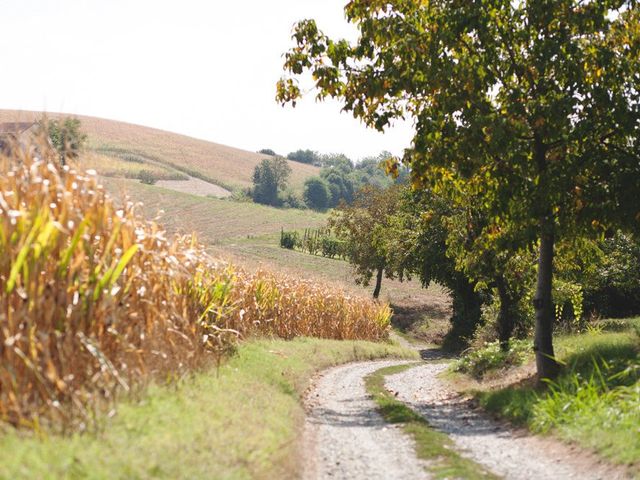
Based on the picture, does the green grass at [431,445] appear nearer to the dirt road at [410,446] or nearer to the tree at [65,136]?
the dirt road at [410,446]

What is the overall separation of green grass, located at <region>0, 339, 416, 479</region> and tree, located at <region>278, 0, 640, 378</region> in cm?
659

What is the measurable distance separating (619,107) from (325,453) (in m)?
9.36

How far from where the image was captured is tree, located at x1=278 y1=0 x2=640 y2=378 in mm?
15695

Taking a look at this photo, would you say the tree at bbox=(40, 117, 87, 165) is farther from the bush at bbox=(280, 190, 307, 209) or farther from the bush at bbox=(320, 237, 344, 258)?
the bush at bbox=(280, 190, 307, 209)

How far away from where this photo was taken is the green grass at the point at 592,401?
11.2 m

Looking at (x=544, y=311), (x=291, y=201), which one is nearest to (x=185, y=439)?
(x=544, y=311)

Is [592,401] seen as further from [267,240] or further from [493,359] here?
[267,240]

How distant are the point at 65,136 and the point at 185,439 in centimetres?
498

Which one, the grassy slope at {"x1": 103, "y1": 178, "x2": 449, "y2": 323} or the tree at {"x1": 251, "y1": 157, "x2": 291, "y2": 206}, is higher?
the tree at {"x1": 251, "y1": 157, "x2": 291, "y2": 206}

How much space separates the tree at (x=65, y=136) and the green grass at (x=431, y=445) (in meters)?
7.13

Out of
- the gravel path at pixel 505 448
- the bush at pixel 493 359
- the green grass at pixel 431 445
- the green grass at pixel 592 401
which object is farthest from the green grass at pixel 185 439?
the bush at pixel 493 359

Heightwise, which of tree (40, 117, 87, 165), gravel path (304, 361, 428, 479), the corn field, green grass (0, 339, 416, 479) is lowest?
gravel path (304, 361, 428, 479)

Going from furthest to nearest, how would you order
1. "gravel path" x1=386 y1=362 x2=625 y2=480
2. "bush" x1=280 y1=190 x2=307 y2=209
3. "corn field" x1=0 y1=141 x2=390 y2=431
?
"bush" x1=280 y1=190 x2=307 y2=209, "gravel path" x1=386 y1=362 x2=625 y2=480, "corn field" x1=0 y1=141 x2=390 y2=431

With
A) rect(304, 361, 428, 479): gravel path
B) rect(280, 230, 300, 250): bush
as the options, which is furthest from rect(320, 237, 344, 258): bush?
rect(304, 361, 428, 479): gravel path
